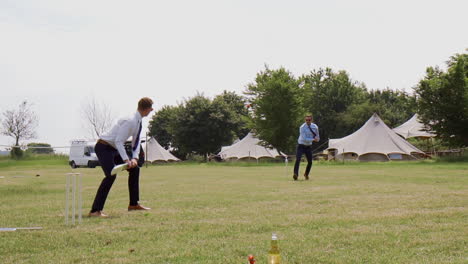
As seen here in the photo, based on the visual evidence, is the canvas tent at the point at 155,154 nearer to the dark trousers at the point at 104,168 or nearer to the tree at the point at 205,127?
the tree at the point at 205,127

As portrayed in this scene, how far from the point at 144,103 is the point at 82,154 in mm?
38434

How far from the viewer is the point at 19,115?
2238 inches

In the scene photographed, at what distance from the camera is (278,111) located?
5400 centimetres

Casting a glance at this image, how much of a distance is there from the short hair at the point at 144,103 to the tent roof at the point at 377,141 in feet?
128

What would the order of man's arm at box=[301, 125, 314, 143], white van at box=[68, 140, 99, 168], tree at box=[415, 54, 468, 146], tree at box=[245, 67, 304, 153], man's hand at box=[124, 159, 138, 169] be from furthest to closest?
tree at box=[245, 67, 304, 153], white van at box=[68, 140, 99, 168], tree at box=[415, 54, 468, 146], man's arm at box=[301, 125, 314, 143], man's hand at box=[124, 159, 138, 169]

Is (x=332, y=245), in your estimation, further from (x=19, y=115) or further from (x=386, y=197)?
(x=19, y=115)

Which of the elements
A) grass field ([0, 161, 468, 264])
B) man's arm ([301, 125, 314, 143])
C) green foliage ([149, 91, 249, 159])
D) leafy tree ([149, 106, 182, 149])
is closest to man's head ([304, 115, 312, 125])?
man's arm ([301, 125, 314, 143])

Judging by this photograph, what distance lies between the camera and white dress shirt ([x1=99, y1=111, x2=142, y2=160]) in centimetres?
764

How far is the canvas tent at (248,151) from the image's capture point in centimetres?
5825

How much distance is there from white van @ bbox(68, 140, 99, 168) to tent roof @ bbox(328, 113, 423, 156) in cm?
2389

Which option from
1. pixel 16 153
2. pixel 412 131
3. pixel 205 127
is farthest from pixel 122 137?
pixel 205 127

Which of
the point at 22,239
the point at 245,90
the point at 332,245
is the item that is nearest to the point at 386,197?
the point at 332,245

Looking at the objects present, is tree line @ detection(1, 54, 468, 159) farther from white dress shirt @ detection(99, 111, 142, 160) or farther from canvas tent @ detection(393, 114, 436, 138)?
white dress shirt @ detection(99, 111, 142, 160)

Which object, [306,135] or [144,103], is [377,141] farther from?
[144,103]
